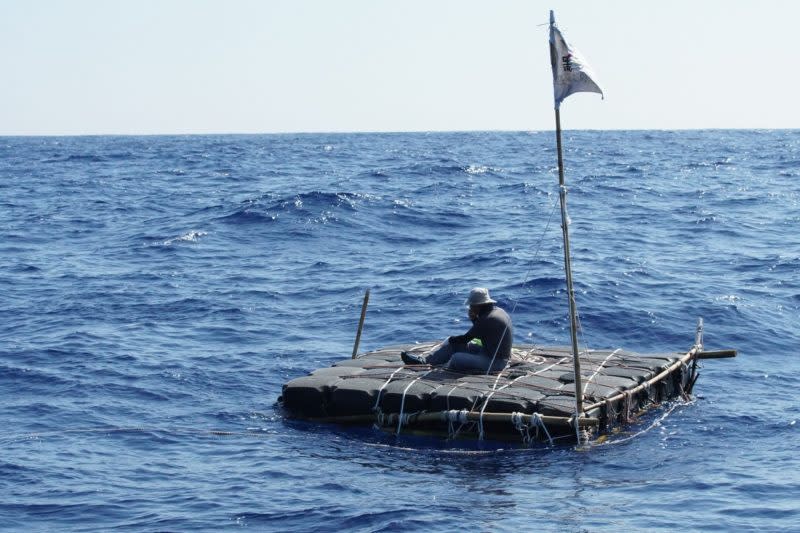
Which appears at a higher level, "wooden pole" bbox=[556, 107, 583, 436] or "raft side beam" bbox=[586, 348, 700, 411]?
"wooden pole" bbox=[556, 107, 583, 436]

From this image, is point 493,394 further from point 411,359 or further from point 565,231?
point 565,231

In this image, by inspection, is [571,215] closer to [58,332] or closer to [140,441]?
[58,332]

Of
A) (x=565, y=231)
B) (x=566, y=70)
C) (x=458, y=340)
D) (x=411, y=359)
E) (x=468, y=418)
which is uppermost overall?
(x=566, y=70)

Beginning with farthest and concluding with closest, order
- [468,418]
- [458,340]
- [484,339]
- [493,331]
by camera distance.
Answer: [458,340]
[484,339]
[493,331]
[468,418]

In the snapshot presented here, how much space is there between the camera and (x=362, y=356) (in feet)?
70.6

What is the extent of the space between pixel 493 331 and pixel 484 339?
0.79 ft

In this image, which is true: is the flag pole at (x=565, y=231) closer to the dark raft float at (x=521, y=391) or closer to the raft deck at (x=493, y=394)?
the dark raft float at (x=521, y=391)

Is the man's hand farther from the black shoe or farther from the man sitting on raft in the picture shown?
the black shoe

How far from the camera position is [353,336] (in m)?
26.6

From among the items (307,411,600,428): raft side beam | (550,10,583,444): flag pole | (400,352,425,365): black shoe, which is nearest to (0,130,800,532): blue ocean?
(307,411,600,428): raft side beam

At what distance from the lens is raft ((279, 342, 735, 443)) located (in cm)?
1738

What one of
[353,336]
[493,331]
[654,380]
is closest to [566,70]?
[493,331]

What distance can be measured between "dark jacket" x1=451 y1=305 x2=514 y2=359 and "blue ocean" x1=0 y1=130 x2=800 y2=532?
2284 mm

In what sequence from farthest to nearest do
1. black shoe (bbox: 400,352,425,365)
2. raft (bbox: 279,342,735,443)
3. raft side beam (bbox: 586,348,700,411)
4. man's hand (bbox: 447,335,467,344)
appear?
1. black shoe (bbox: 400,352,425,365)
2. man's hand (bbox: 447,335,467,344)
3. raft side beam (bbox: 586,348,700,411)
4. raft (bbox: 279,342,735,443)
